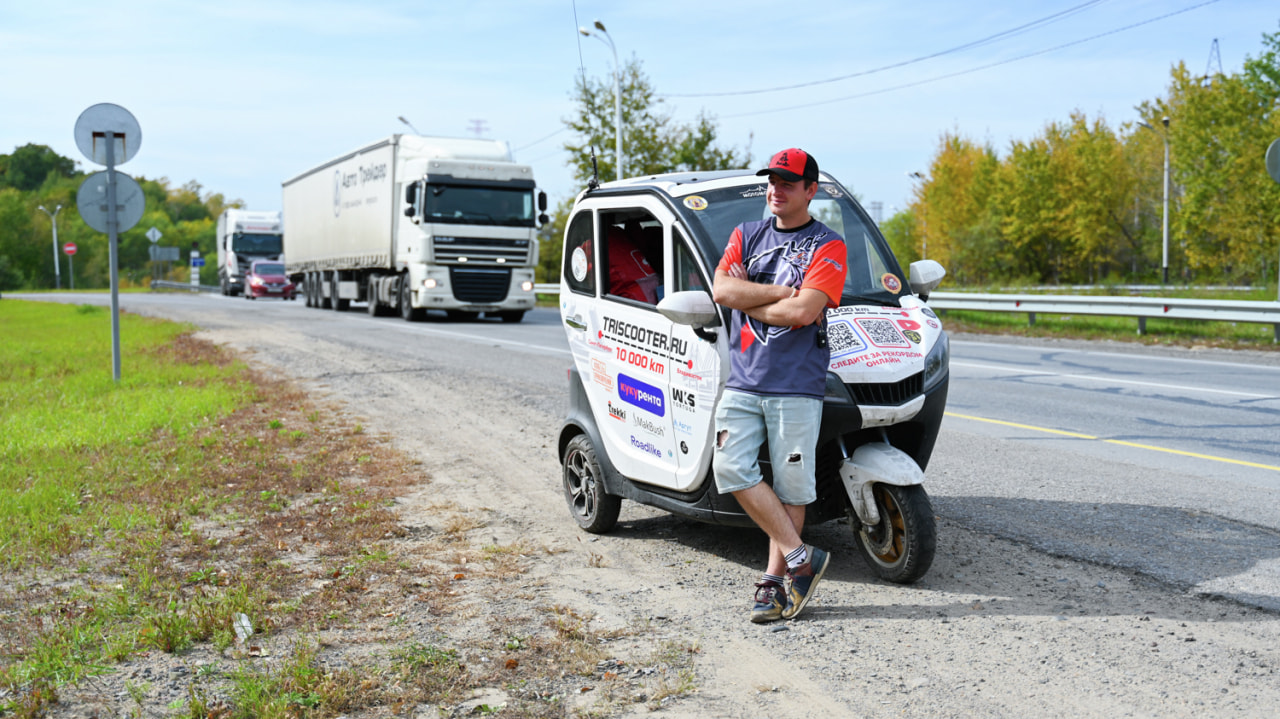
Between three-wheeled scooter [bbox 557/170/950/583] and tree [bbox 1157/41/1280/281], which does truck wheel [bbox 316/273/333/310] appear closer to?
three-wheeled scooter [bbox 557/170/950/583]

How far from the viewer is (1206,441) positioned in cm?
848

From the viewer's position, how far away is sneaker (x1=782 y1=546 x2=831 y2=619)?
443cm

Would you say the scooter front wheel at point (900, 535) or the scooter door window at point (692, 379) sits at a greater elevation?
the scooter door window at point (692, 379)

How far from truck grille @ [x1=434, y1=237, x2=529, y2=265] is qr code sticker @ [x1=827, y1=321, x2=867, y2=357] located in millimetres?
20761

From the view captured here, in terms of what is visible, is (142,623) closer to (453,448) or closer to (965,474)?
(453,448)

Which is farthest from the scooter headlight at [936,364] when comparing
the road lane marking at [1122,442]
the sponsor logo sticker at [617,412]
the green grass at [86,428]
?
the green grass at [86,428]

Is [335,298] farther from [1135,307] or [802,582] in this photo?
[802,582]

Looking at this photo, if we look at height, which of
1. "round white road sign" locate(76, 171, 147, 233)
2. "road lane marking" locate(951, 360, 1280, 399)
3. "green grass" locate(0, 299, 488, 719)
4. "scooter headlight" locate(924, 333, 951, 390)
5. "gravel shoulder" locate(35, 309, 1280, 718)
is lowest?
"green grass" locate(0, 299, 488, 719)

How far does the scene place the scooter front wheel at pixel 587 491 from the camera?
233 inches

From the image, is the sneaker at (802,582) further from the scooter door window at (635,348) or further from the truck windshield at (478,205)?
the truck windshield at (478,205)

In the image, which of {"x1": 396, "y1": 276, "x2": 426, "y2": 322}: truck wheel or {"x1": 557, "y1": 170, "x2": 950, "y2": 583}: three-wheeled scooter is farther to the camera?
{"x1": 396, "y1": 276, "x2": 426, "y2": 322}: truck wheel

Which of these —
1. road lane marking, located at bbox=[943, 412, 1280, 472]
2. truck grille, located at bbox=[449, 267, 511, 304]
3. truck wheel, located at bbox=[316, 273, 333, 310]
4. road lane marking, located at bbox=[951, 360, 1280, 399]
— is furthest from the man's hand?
truck wheel, located at bbox=[316, 273, 333, 310]

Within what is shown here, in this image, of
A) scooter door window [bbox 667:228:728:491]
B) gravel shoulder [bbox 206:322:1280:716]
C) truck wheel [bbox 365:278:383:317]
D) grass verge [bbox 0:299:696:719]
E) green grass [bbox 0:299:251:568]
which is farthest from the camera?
truck wheel [bbox 365:278:383:317]

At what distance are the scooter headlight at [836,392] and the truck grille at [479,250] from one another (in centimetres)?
2098
